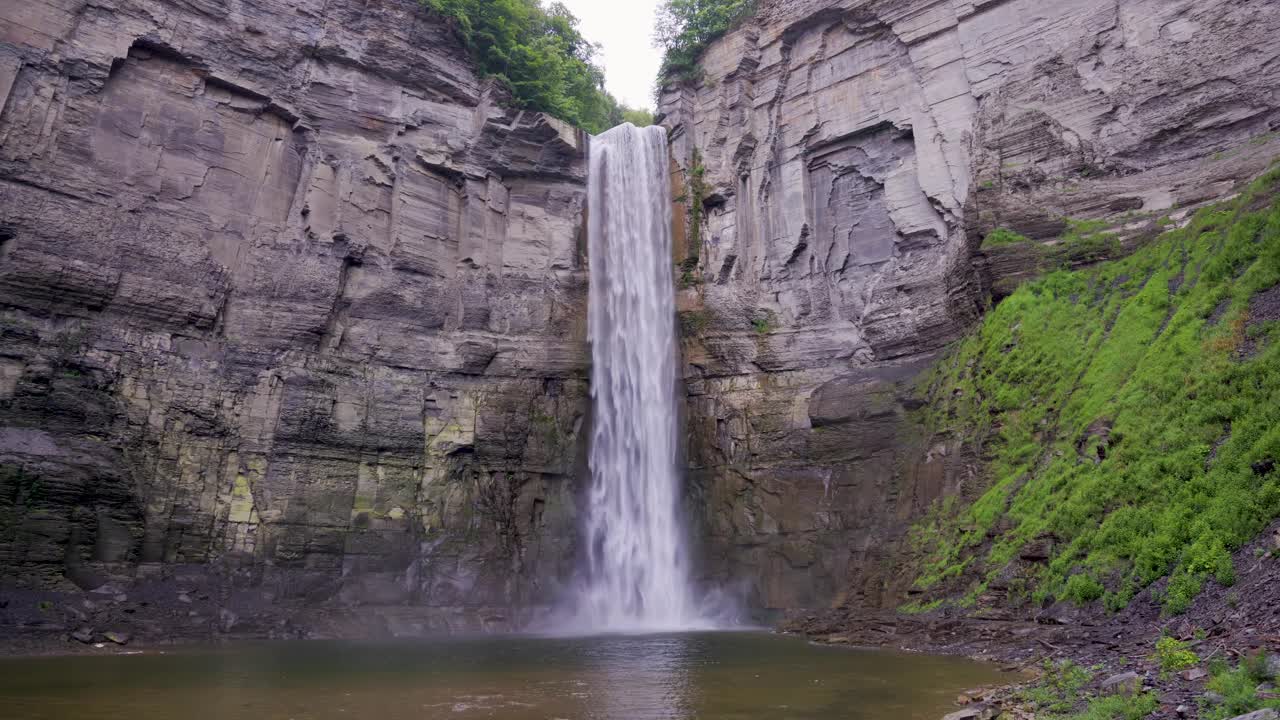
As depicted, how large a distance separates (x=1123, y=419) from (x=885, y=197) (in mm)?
14451

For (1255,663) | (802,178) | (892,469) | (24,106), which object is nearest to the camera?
(1255,663)

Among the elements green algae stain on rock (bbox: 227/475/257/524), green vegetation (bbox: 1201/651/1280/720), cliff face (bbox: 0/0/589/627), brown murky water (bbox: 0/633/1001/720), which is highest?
cliff face (bbox: 0/0/589/627)

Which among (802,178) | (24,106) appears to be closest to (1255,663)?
(802,178)

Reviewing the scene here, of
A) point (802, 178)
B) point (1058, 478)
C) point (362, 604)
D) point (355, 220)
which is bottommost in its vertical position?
point (362, 604)

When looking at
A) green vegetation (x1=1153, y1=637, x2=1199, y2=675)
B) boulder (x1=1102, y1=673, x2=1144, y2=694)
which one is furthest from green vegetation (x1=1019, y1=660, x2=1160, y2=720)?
green vegetation (x1=1153, y1=637, x2=1199, y2=675)

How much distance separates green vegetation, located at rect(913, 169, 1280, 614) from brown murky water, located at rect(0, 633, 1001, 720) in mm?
3393

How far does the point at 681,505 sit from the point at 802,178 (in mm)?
12735

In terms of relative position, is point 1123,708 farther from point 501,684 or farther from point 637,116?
point 637,116

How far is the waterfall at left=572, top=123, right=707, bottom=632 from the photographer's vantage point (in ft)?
94.5

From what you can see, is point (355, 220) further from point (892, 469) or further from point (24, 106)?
point (892, 469)

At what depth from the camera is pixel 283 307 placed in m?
27.0

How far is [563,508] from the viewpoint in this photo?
1171 inches

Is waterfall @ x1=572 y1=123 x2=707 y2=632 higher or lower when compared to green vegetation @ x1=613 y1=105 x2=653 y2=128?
lower

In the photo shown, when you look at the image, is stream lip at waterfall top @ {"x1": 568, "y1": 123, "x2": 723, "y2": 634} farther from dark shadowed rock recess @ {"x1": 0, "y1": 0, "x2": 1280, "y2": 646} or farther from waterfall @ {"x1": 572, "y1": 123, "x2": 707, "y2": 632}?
dark shadowed rock recess @ {"x1": 0, "y1": 0, "x2": 1280, "y2": 646}
